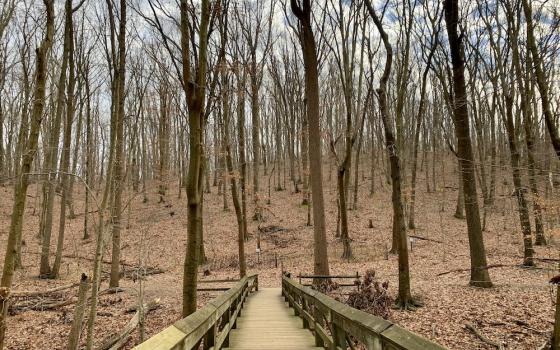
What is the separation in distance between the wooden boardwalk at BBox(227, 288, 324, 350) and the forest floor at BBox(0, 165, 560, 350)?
91.3 inches

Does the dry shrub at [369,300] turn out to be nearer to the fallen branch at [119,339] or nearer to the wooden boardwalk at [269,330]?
the wooden boardwalk at [269,330]

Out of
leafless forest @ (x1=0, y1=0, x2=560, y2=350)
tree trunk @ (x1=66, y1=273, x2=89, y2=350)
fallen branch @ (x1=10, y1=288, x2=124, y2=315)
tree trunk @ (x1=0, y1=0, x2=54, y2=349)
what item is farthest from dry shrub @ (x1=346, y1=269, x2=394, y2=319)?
fallen branch @ (x1=10, y1=288, x2=124, y2=315)

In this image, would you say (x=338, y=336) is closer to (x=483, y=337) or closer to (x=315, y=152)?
(x=483, y=337)

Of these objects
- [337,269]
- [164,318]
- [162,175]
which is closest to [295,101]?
[162,175]

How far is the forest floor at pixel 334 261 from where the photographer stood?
852 cm

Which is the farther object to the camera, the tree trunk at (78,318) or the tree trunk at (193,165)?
the tree trunk at (78,318)

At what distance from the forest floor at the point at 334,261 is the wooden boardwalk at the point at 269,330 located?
2.32 meters

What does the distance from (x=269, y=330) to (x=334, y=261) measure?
13.4m

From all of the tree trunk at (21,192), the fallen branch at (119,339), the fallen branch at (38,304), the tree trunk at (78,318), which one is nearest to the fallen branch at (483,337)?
the fallen branch at (119,339)

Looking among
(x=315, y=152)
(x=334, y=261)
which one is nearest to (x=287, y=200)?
(x=334, y=261)

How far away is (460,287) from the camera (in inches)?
466

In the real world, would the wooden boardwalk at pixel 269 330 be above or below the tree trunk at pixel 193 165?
below

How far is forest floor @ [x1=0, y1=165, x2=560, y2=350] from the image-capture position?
335 inches

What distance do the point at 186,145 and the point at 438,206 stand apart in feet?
80.3
